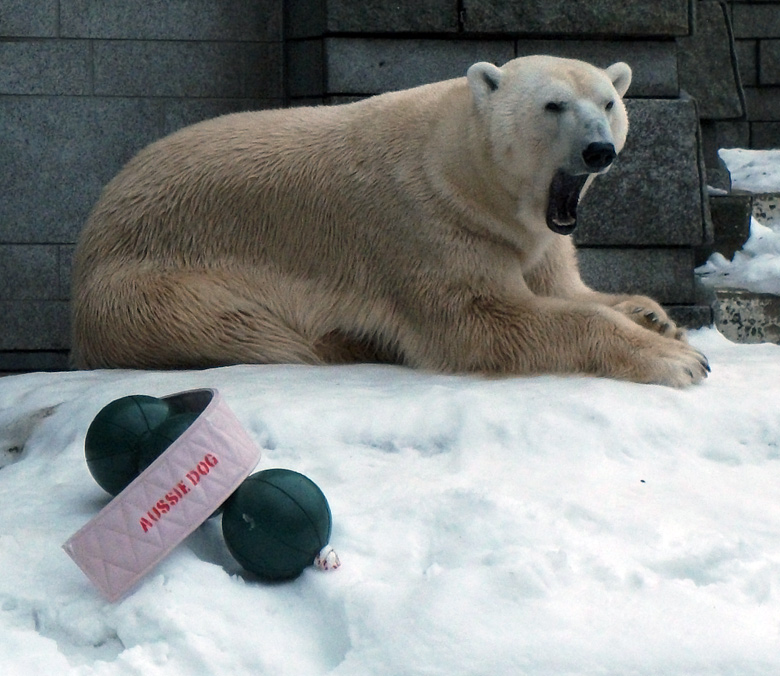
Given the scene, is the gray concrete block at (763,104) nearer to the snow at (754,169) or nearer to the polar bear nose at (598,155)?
the snow at (754,169)

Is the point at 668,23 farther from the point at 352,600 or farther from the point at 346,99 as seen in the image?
the point at 352,600

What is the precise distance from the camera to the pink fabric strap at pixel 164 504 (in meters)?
1.84

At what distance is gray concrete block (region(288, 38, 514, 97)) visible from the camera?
4.68 m

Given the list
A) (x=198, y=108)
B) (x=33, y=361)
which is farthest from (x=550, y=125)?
(x=33, y=361)

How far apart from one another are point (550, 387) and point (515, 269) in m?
0.55

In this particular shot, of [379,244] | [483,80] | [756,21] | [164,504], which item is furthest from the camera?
[756,21]

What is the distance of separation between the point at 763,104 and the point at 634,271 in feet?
13.8

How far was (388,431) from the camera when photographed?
263 cm

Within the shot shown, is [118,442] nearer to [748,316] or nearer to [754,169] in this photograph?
[748,316]

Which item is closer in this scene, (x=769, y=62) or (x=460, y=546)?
(x=460, y=546)

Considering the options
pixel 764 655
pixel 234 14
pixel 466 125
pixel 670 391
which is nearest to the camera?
pixel 764 655

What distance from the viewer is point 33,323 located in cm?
524

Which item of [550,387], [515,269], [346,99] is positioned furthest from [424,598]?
[346,99]

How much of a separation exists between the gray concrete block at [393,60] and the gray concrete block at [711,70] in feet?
4.63
